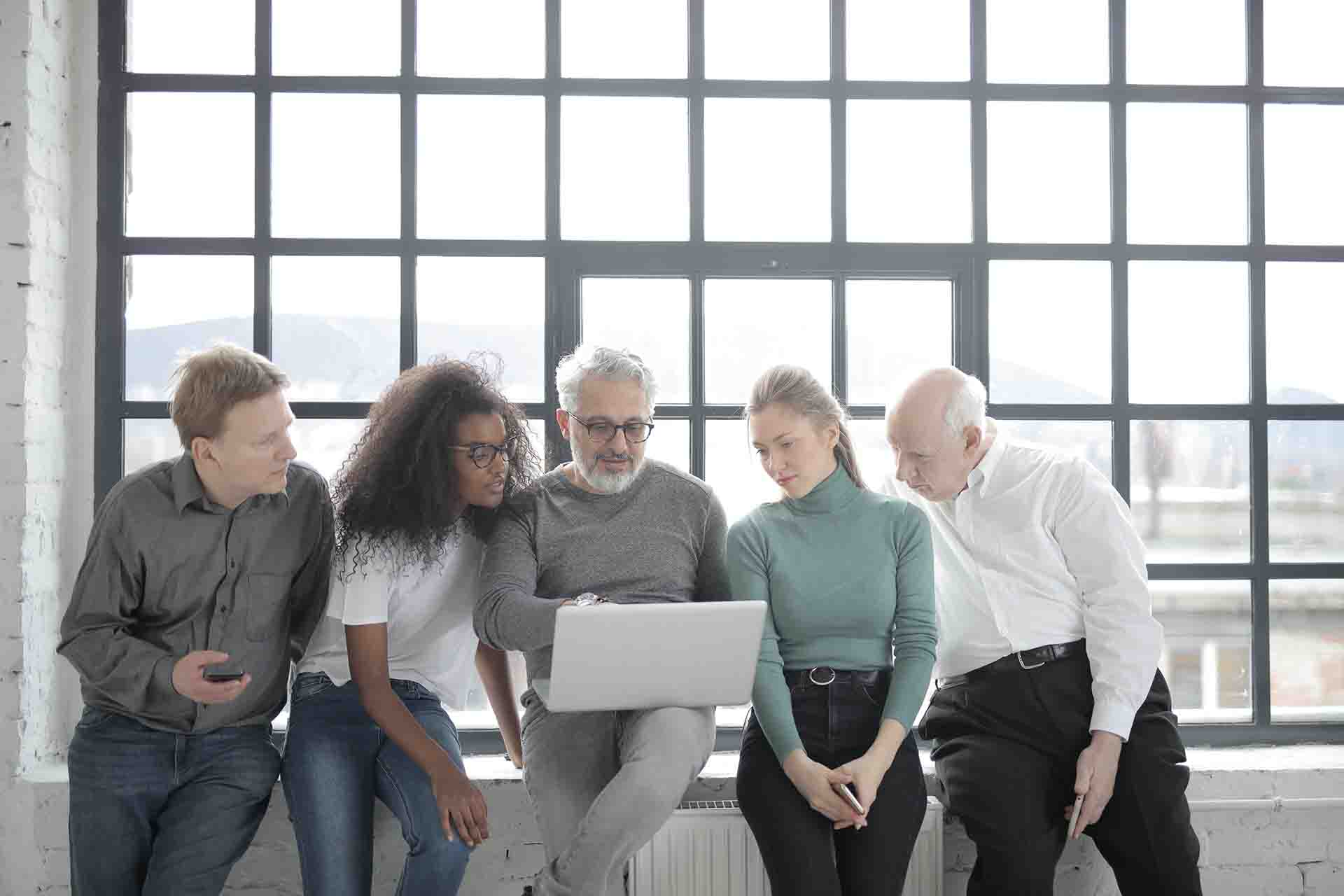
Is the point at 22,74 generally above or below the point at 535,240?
above

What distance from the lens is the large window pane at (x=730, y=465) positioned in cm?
284

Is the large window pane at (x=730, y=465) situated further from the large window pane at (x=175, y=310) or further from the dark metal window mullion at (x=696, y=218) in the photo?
the large window pane at (x=175, y=310)

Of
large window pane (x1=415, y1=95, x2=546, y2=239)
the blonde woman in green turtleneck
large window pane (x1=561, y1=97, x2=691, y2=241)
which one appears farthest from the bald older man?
large window pane (x1=415, y1=95, x2=546, y2=239)

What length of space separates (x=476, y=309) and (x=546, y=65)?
0.66 metres

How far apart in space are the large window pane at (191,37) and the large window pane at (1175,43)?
7.64 ft

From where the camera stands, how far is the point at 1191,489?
2.91 meters

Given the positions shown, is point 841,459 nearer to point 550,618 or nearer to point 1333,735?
point 550,618

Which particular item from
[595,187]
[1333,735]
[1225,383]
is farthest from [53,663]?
[1333,735]

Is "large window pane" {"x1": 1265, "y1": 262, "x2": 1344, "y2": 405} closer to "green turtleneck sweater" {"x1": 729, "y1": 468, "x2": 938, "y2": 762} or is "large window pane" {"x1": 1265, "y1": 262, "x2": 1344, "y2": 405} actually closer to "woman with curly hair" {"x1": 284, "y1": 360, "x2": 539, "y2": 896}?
"green turtleneck sweater" {"x1": 729, "y1": 468, "x2": 938, "y2": 762}

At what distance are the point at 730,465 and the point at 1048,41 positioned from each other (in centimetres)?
142

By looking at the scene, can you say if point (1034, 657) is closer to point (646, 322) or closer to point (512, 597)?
point (512, 597)

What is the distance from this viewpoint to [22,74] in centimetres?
253

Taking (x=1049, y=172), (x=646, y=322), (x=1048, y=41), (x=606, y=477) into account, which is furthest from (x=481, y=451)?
(x=1048, y=41)

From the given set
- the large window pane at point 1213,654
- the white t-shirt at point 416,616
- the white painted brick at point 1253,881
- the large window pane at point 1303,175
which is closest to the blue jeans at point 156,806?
the white t-shirt at point 416,616
